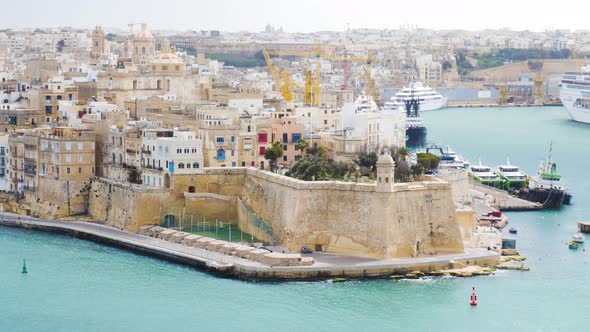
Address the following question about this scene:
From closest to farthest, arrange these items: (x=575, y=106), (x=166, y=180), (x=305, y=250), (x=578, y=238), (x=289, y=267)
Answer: (x=289, y=267) < (x=305, y=250) < (x=578, y=238) < (x=166, y=180) < (x=575, y=106)

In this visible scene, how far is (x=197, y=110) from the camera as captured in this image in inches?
1249

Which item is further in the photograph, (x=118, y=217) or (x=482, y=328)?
(x=118, y=217)

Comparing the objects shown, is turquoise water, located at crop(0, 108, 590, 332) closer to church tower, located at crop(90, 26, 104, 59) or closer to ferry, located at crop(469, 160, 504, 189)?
ferry, located at crop(469, 160, 504, 189)

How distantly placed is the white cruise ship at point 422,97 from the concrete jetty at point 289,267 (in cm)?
3567

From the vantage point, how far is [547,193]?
34.2 m

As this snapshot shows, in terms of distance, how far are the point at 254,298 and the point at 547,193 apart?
42.4ft

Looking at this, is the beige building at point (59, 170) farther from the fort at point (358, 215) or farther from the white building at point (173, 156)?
the fort at point (358, 215)


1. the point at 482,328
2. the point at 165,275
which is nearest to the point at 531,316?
→ the point at 482,328

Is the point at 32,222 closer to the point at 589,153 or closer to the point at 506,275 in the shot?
the point at 506,275

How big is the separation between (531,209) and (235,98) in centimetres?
816

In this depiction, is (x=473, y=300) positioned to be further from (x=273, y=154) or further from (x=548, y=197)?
(x=548, y=197)

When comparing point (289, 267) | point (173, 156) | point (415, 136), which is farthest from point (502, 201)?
point (415, 136)

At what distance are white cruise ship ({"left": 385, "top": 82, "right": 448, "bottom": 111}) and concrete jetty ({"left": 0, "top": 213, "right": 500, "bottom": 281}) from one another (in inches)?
1404

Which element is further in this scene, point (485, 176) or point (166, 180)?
point (485, 176)
